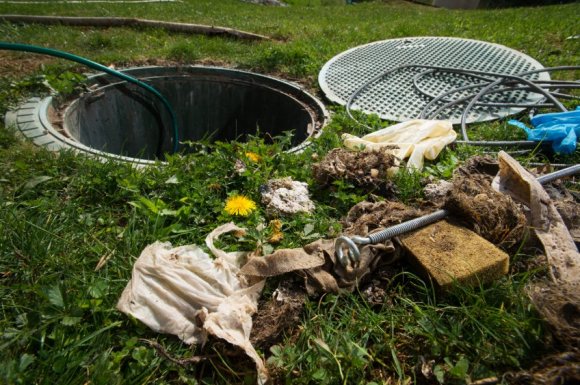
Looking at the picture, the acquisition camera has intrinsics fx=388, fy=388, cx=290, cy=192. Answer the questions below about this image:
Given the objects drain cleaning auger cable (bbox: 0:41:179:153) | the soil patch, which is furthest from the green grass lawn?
the soil patch

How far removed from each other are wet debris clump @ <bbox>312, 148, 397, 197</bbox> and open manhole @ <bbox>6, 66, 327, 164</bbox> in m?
1.02

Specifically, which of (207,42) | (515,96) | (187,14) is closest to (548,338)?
(515,96)

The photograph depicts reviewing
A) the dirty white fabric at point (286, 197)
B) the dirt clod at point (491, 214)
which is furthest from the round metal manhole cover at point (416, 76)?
the dirt clod at point (491, 214)

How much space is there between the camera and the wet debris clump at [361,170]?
2.25 m

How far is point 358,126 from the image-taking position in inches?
119

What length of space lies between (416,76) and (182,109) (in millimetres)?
2751

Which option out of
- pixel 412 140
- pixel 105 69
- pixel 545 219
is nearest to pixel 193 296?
pixel 545 219

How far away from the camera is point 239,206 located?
81.7 inches

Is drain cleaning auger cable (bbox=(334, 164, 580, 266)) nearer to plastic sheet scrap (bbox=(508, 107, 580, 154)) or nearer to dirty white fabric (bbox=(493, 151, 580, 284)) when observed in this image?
dirty white fabric (bbox=(493, 151, 580, 284))

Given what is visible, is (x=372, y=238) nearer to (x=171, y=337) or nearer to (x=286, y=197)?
(x=286, y=197)

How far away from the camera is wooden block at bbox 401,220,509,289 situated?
1.54 m

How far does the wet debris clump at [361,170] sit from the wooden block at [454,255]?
0.51 m

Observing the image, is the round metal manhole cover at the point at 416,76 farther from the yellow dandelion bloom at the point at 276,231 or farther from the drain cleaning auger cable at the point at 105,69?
the drain cleaning auger cable at the point at 105,69

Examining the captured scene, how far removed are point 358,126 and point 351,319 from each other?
185cm
